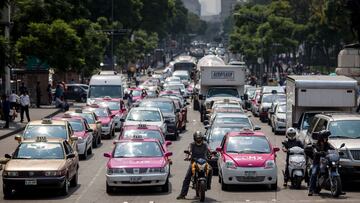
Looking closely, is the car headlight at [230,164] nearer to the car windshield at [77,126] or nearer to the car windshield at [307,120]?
the car windshield at [307,120]

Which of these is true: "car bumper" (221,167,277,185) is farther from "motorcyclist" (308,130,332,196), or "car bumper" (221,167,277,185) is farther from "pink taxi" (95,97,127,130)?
"pink taxi" (95,97,127,130)

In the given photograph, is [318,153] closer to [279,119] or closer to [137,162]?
[137,162]

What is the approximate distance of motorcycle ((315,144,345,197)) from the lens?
2186 cm

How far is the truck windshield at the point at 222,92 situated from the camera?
54438 mm

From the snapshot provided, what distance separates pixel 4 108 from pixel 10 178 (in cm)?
2377

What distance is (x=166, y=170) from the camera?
23156mm

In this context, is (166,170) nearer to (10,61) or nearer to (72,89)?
(10,61)

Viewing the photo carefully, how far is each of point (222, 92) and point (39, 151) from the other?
3219 centimetres

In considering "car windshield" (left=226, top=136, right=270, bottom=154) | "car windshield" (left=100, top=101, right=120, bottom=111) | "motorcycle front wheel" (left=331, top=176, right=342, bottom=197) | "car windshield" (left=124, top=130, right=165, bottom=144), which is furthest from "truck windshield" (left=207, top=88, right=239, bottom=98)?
"motorcycle front wheel" (left=331, top=176, right=342, bottom=197)

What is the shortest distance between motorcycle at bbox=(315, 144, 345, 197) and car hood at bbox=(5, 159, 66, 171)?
21.1ft

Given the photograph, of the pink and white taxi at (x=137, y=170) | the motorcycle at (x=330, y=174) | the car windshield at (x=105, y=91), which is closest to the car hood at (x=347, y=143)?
the motorcycle at (x=330, y=174)

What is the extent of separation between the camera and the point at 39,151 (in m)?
23.7

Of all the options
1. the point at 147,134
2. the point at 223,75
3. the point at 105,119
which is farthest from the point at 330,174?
the point at 223,75

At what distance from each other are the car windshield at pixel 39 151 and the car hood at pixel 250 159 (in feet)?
14.7
